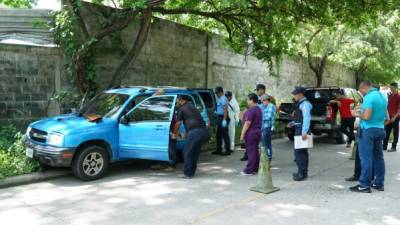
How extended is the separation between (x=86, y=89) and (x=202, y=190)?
5301mm

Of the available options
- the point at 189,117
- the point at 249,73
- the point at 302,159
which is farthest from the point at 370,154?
the point at 249,73

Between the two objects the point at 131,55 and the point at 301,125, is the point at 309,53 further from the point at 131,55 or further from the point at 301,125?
the point at 301,125

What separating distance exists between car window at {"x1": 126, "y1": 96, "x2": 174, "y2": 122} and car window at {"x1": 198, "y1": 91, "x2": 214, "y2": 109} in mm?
2249

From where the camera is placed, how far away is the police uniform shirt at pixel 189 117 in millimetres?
8367

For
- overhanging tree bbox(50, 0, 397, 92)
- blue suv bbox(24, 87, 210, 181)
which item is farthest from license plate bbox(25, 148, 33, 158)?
overhanging tree bbox(50, 0, 397, 92)

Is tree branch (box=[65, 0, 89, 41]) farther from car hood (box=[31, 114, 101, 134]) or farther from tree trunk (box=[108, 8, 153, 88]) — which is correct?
car hood (box=[31, 114, 101, 134])

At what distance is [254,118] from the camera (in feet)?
29.2

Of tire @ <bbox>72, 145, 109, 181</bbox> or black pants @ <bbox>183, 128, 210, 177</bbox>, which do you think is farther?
black pants @ <bbox>183, 128, 210, 177</bbox>

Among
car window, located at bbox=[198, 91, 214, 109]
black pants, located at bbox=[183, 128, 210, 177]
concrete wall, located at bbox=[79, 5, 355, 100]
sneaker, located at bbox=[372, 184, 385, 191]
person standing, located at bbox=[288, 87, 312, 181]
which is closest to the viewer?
sneaker, located at bbox=[372, 184, 385, 191]

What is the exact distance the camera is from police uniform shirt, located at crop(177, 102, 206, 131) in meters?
8.37

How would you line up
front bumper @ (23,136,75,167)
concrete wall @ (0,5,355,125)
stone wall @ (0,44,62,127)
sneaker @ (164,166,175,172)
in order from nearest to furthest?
front bumper @ (23,136,75,167) < sneaker @ (164,166,175,172) < stone wall @ (0,44,62,127) < concrete wall @ (0,5,355,125)

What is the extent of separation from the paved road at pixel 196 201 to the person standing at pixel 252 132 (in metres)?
0.45

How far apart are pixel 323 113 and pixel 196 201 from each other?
790cm

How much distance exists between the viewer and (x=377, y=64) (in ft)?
84.0
